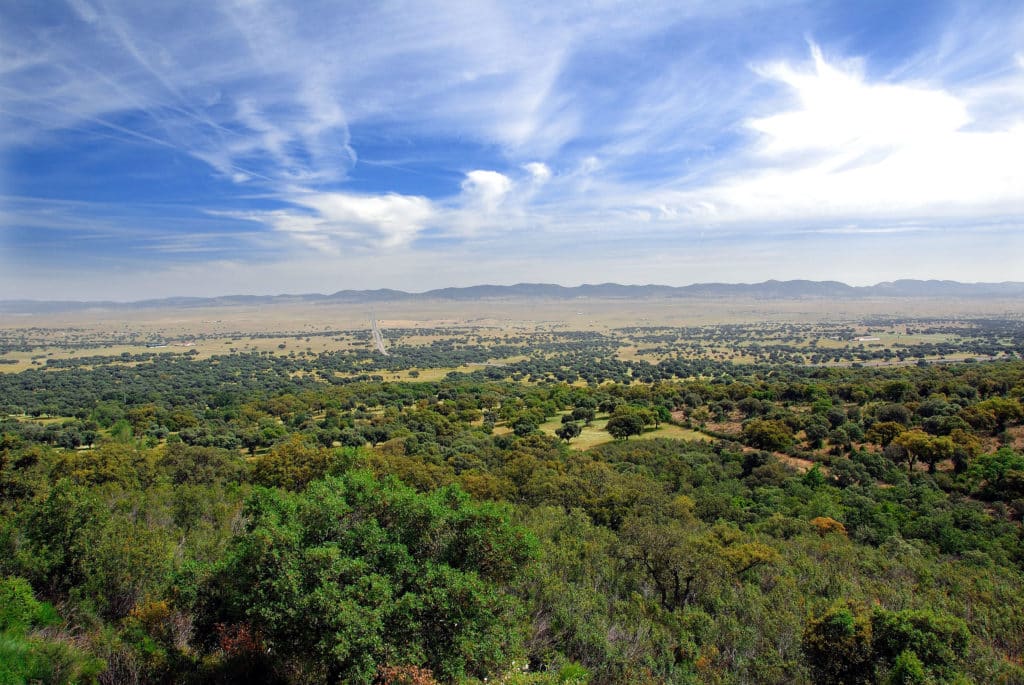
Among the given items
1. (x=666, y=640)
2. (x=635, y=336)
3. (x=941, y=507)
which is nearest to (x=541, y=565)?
(x=666, y=640)

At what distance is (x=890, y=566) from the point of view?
1725 cm

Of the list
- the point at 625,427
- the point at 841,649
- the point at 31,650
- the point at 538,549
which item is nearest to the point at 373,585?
the point at 538,549

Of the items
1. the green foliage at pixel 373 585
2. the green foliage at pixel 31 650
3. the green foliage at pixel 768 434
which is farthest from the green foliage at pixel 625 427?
the green foliage at pixel 31 650

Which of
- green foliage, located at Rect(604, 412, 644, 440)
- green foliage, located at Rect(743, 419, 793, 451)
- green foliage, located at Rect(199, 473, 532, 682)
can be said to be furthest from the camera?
green foliage, located at Rect(604, 412, 644, 440)

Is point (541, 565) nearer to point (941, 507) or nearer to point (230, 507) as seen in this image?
point (230, 507)

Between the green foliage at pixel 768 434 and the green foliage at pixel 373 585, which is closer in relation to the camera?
the green foliage at pixel 373 585

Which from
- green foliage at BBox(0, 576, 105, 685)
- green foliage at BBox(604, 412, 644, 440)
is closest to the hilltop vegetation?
green foliage at BBox(0, 576, 105, 685)

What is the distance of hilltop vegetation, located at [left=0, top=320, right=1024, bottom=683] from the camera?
952 centimetres

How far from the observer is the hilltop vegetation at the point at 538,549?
9.52m

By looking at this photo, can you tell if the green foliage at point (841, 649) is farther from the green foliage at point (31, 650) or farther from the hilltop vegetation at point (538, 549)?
the green foliage at point (31, 650)

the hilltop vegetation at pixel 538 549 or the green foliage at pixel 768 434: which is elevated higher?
the hilltop vegetation at pixel 538 549

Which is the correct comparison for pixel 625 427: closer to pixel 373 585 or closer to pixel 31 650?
pixel 373 585

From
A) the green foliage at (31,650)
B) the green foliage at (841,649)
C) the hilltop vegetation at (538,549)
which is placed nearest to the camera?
the green foliage at (31,650)

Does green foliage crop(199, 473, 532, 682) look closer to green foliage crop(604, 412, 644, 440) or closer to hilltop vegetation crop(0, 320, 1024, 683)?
hilltop vegetation crop(0, 320, 1024, 683)
